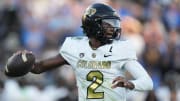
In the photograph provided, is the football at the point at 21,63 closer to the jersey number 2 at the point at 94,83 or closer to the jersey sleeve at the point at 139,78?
the jersey number 2 at the point at 94,83

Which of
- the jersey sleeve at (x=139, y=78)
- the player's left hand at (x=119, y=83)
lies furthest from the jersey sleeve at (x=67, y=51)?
the player's left hand at (x=119, y=83)

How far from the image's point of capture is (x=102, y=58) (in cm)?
695

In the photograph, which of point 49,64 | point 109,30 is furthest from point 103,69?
point 49,64

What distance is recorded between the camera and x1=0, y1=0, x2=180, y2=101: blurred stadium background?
11172 mm

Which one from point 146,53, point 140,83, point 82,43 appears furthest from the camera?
point 146,53

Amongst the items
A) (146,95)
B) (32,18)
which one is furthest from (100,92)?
(32,18)

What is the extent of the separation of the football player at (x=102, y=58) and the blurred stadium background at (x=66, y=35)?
147 inches

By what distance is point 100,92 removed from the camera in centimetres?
693

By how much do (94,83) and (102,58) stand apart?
0.23 metres

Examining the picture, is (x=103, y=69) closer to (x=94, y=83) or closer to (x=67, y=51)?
(x=94, y=83)

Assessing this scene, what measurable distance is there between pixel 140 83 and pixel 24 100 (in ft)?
14.6

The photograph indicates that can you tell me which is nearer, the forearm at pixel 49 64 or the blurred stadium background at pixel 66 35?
the forearm at pixel 49 64

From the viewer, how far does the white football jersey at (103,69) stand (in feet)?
22.7

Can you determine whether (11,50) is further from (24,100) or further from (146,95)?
(146,95)
